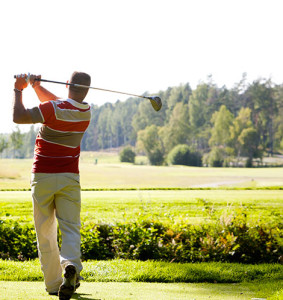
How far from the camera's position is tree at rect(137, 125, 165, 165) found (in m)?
39.2

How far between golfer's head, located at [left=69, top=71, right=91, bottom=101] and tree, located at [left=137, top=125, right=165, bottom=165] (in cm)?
3578

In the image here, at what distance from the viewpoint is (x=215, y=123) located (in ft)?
125

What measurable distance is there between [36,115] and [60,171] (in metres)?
0.41

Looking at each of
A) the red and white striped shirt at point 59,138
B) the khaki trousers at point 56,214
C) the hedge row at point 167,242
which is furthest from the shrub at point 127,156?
the red and white striped shirt at point 59,138

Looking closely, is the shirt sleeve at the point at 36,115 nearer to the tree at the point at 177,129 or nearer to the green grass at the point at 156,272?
the green grass at the point at 156,272

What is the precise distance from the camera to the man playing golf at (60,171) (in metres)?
2.91

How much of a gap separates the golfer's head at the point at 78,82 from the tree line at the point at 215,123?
32.7m

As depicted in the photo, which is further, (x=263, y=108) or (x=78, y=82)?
(x=263, y=108)

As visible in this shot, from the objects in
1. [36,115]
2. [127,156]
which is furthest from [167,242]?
[127,156]

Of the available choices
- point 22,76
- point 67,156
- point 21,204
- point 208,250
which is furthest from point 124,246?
point 21,204

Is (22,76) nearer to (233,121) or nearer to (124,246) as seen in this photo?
(124,246)

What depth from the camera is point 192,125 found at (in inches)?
1603

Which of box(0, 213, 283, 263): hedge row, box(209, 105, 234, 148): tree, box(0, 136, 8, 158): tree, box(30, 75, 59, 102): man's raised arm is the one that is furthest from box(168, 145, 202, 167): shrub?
box(30, 75, 59, 102): man's raised arm

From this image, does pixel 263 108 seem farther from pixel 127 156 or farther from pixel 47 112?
pixel 47 112
